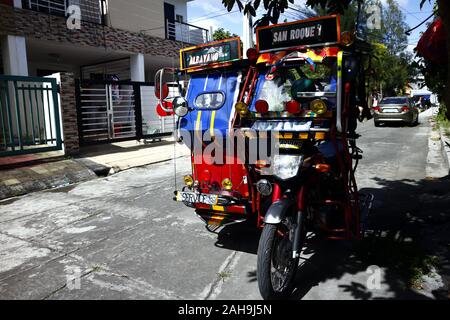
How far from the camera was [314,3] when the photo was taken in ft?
13.7

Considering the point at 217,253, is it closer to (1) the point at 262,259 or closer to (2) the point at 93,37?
(1) the point at 262,259

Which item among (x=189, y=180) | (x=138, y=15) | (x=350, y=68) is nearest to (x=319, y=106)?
(x=350, y=68)

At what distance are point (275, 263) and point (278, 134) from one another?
1.24 metres

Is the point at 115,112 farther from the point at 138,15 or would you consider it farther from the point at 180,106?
the point at 180,106

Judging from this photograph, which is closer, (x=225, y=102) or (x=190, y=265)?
(x=190, y=265)

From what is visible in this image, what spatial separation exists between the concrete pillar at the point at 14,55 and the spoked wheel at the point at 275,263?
1086 cm

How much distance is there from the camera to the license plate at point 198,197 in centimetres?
382

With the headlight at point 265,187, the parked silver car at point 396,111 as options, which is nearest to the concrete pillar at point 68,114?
the headlight at point 265,187

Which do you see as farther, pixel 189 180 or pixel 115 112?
pixel 115 112

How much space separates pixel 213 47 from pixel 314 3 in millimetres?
1278

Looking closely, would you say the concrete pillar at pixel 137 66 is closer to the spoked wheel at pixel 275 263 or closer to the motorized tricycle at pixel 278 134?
the motorized tricycle at pixel 278 134

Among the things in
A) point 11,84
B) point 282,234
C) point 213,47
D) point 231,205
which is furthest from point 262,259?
point 11,84

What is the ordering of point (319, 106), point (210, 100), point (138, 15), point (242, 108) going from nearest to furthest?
point (319, 106), point (242, 108), point (210, 100), point (138, 15)

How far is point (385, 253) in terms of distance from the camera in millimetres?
3865
